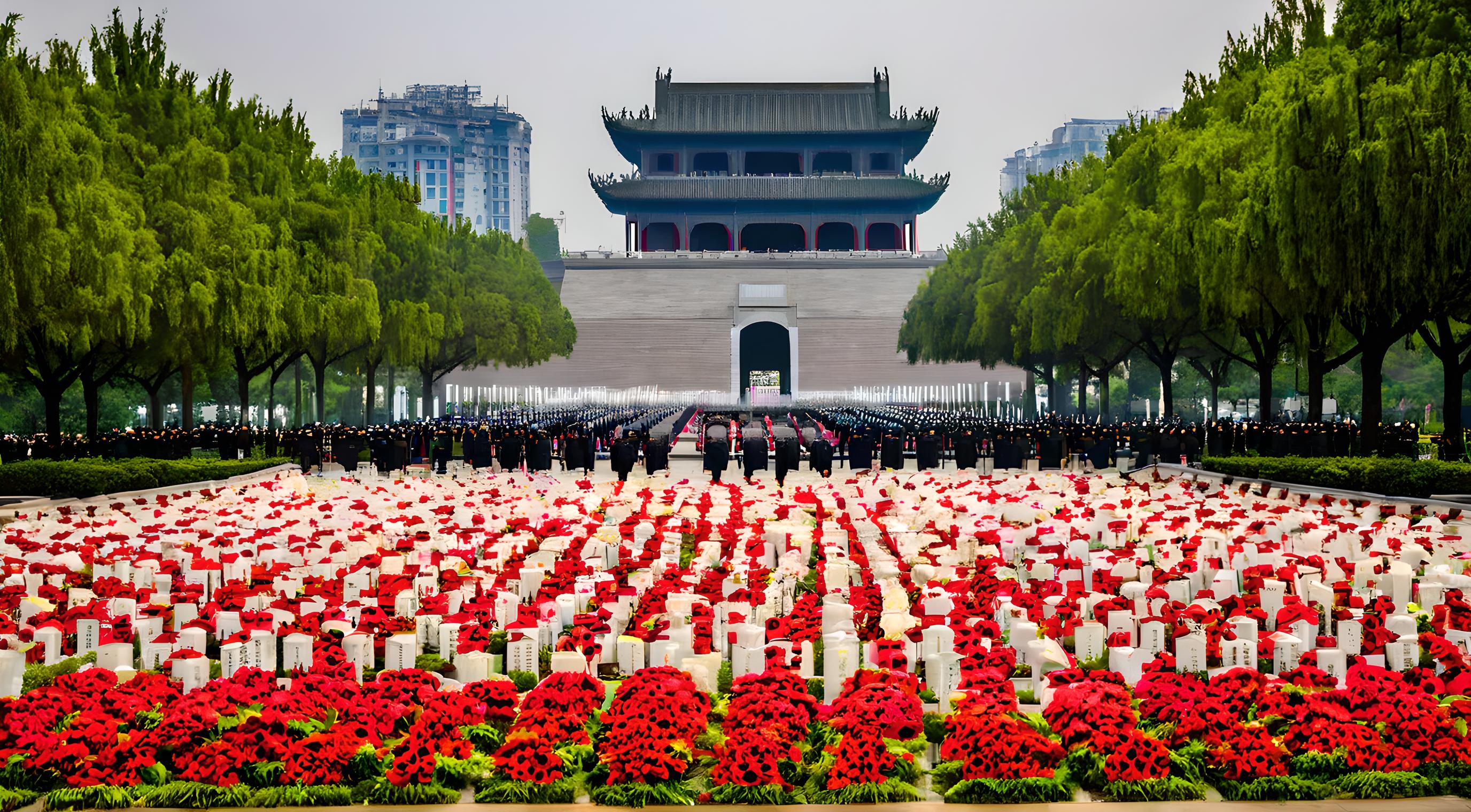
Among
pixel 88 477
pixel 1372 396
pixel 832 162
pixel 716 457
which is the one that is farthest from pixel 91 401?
pixel 832 162

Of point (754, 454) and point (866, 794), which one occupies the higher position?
point (754, 454)

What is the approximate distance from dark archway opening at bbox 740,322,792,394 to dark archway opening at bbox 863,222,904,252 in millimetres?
8277

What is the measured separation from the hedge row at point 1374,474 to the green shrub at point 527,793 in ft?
49.9

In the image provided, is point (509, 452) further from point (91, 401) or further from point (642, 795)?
point (642, 795)

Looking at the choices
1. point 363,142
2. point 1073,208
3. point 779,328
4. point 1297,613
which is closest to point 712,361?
point 779,328

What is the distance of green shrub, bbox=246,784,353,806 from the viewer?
5.79m

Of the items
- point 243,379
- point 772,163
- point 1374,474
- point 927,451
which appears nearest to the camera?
point 1374,474

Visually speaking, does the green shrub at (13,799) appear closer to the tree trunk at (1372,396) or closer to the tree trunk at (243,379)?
the tree trunk at (1372,396)

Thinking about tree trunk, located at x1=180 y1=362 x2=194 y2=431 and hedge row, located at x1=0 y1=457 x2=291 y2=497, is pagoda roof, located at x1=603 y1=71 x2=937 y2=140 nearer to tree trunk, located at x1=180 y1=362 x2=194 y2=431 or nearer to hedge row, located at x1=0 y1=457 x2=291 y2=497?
tree trunk, located at x1=180 y1=362 x2=194 y2=431

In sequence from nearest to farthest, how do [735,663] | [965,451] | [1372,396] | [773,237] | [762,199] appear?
[735,663]
[1372,396]
[965,451]
[762,199]
[773,237]

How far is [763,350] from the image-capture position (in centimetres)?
8494

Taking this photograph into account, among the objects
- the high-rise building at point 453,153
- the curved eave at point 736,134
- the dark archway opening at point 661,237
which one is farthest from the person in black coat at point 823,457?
the high-rise building at point 453,153

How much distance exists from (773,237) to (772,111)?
759 cm

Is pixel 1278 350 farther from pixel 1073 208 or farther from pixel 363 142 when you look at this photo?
pixel 363 142
